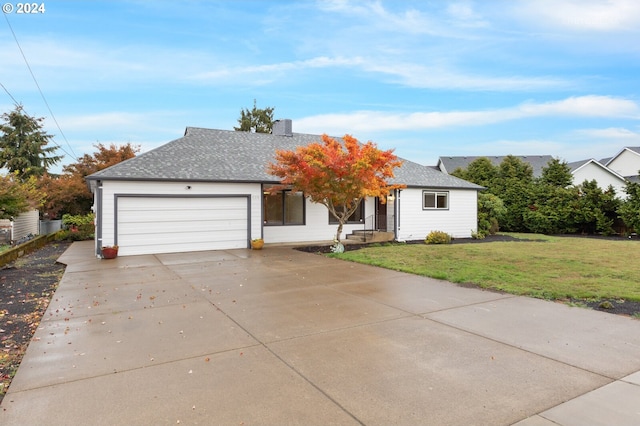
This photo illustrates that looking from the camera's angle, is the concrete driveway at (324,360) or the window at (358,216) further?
the window at (358,216)

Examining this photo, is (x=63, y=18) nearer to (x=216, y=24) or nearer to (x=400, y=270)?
(x=216, y=24)

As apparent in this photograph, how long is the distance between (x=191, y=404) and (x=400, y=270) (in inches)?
269

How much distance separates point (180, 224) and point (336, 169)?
575 cm

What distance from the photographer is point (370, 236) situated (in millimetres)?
15742

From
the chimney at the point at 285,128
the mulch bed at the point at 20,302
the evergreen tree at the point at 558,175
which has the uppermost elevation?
the chimney at the point at 285,128

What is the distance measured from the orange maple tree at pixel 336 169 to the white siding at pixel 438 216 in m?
3.90

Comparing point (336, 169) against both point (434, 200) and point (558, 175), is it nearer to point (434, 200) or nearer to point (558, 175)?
point (434, 200)

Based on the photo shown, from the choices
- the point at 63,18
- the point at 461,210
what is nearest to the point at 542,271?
the point at 461,210

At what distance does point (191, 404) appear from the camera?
2916mm

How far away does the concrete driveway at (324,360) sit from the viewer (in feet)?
9.21

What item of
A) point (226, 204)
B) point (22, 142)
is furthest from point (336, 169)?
point (22, 142)

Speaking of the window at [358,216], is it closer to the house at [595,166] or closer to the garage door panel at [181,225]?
the garage door panel at [181,225]

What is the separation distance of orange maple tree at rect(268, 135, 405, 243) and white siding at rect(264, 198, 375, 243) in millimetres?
2559

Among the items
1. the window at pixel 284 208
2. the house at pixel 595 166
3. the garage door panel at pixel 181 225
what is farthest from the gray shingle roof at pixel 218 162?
the house at pixel 595 166
